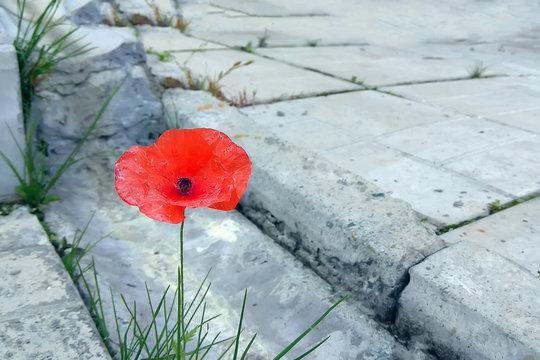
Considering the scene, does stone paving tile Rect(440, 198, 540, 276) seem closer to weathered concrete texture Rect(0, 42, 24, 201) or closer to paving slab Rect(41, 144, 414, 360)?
paving slab Rect(41, 144, 414, 360)

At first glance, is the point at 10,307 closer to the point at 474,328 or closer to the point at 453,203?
the point at 474,328

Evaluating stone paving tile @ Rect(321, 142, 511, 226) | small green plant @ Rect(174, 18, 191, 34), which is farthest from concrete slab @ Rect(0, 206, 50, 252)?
small green plant @ Rect(174, 18, 191, 34)

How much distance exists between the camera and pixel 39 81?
203 centimetres

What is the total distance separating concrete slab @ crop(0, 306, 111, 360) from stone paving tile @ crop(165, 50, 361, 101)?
70.4 inches

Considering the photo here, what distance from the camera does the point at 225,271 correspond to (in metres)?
1.69

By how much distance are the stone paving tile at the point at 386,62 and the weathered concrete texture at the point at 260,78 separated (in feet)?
0.70

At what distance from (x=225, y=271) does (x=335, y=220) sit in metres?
0.39

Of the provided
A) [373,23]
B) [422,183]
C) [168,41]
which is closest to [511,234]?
[422,183]

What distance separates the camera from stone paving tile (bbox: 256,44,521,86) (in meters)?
3.66

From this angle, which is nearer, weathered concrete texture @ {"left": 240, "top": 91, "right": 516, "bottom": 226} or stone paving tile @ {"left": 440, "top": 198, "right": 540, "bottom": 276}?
stone paving tile @ {"left": 440, "top": 198, "right": 540, "bottom": 276}

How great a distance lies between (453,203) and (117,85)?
4.60 feet

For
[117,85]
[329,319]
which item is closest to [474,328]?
[329,319]

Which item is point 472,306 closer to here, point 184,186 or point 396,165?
point 184,186

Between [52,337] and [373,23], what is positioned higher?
[52,337]
